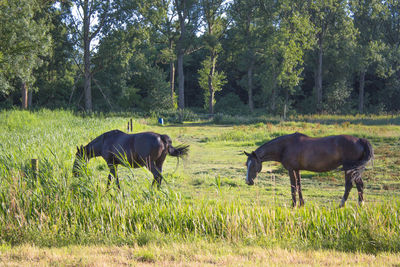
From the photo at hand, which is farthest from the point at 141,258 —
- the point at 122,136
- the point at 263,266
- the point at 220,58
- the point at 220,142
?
the point at 220,58

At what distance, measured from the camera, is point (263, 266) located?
477cm

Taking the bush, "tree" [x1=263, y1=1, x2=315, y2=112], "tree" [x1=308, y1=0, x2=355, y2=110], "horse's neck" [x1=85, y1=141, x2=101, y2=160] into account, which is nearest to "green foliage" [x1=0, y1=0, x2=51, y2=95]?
"horse's neck" [x1=85, y1=141, x2=101, y2=160]

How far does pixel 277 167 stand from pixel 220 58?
4412cm

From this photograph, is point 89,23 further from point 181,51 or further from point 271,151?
point 271,151

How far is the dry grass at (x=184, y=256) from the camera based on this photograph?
4.96 meters

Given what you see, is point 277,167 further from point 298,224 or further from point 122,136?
point 298,224

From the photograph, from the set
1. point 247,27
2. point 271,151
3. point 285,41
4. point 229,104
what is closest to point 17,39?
point 271,151

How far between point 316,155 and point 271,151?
89 centimetres

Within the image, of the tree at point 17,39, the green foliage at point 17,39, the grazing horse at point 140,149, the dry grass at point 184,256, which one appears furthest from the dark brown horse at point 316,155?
the tree at point 17,39

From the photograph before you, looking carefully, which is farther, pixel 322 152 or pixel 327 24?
pixel 327 24

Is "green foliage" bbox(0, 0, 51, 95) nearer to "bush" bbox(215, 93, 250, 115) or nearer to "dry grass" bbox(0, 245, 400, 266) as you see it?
"dry grass" bbox(0, 245, 400, 266)

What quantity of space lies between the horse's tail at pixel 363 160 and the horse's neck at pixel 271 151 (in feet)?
4.33

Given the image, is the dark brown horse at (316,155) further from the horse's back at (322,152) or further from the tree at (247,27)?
the tree at (247,27)

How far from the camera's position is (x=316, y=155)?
8.22 m
